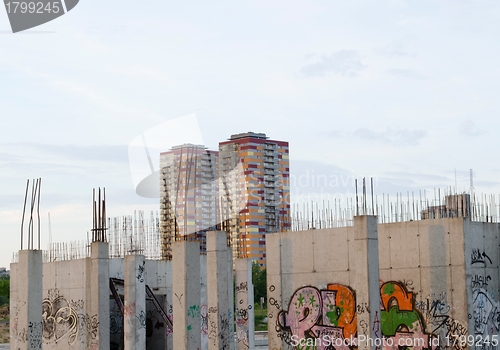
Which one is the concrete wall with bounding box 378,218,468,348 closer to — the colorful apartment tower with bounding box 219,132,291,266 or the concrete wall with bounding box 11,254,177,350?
the concrete wall with bounding box 11,254,177,350

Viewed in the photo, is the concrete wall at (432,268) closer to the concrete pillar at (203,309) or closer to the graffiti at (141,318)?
the graffiti at (141,318)

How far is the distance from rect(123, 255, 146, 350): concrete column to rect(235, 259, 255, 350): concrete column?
20.6 feet

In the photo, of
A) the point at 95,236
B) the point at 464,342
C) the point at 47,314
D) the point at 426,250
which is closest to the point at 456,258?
the point at 426,250

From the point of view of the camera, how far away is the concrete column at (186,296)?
17.8 m

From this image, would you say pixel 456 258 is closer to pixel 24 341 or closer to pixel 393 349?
pixel 393 349

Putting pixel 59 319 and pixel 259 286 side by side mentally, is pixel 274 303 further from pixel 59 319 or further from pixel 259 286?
pixel 259 286

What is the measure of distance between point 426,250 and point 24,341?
14737mm

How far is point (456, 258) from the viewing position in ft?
50.4

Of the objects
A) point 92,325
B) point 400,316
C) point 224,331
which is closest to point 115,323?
point 92,325

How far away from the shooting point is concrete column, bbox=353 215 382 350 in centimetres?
1530

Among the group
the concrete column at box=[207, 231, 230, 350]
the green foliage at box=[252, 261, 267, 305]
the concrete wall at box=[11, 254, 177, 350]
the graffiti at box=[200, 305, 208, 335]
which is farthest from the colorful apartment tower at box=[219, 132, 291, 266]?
the concrete column at box=[207, 231, 230, 350]

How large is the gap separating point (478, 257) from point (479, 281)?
0.64 m

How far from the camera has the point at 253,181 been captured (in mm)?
126625

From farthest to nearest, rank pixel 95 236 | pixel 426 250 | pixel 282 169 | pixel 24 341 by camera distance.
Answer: pixel 282 169
pixel 95 236
pixel 24 341
pixel 426 250
